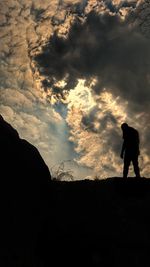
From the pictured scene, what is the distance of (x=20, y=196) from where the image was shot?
11367 mm

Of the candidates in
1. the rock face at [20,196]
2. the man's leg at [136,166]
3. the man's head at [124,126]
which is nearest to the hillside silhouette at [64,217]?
the rock face at [20,196]

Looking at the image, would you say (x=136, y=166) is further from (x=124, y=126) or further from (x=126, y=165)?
(x=124, y=126)

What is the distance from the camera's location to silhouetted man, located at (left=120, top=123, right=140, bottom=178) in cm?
1334

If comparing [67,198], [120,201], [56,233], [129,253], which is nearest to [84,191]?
A: [67,198]

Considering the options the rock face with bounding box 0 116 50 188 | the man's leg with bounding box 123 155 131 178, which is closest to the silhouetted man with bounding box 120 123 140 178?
the man's leg with bounding box 123 155 131 178

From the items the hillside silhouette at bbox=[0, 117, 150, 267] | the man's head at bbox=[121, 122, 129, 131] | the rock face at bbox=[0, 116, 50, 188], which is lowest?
the hillside silhouette at bbox=[0, 117, 150, 267]

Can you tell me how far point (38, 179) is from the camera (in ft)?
41.2

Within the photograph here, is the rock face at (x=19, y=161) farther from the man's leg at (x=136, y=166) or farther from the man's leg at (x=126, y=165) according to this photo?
the man's leg at (x=136, y=166)

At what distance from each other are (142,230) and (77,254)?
2.05 meters

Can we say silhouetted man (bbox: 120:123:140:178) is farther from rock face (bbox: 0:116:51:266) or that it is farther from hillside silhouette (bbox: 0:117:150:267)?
rock face (bbox: 0:116:51:266)

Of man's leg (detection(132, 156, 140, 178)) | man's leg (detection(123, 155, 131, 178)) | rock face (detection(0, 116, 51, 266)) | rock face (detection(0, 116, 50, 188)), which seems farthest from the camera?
man's leg (detection(123, 155, 131, 178))

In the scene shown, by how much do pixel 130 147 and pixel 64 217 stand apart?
3.72 metres

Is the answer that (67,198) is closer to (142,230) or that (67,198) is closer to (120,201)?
(120,201)

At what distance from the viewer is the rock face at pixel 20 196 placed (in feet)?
33.2
